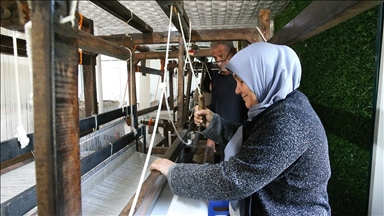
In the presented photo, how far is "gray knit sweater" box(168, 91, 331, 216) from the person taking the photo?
70 centimetres

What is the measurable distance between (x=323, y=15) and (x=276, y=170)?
0.43m

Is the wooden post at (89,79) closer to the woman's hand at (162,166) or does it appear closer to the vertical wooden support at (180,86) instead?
the vertical wooden support at (180,86)

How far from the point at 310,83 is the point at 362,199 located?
2.83ft

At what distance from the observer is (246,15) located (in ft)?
7.59

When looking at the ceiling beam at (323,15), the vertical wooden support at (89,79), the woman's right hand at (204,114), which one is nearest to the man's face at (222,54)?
the woman's right hand at (204,114)

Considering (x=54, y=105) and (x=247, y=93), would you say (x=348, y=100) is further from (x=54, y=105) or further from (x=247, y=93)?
(x=54, y=105)

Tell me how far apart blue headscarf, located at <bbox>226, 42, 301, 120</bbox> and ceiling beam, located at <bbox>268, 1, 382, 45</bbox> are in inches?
3.3

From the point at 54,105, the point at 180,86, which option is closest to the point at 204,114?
the point at 180,86

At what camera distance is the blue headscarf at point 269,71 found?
796 mm

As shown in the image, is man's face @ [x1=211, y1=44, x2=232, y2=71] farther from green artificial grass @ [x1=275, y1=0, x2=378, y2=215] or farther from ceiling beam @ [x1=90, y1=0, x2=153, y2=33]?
ceiling beam @ [x1=90, y1=0, x2=153, y2=33]

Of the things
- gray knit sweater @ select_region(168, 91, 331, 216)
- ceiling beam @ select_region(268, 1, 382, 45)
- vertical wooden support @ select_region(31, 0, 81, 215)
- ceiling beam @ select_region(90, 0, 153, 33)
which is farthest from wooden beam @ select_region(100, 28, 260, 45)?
vertical wooden support @ select_region(31, 0, 81, 215)

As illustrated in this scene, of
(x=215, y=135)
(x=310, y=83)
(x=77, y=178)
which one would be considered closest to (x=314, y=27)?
(x=77, y=178)

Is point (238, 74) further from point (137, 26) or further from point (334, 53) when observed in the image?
point (334, 53)

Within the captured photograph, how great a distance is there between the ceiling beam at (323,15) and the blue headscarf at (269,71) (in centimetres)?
8
